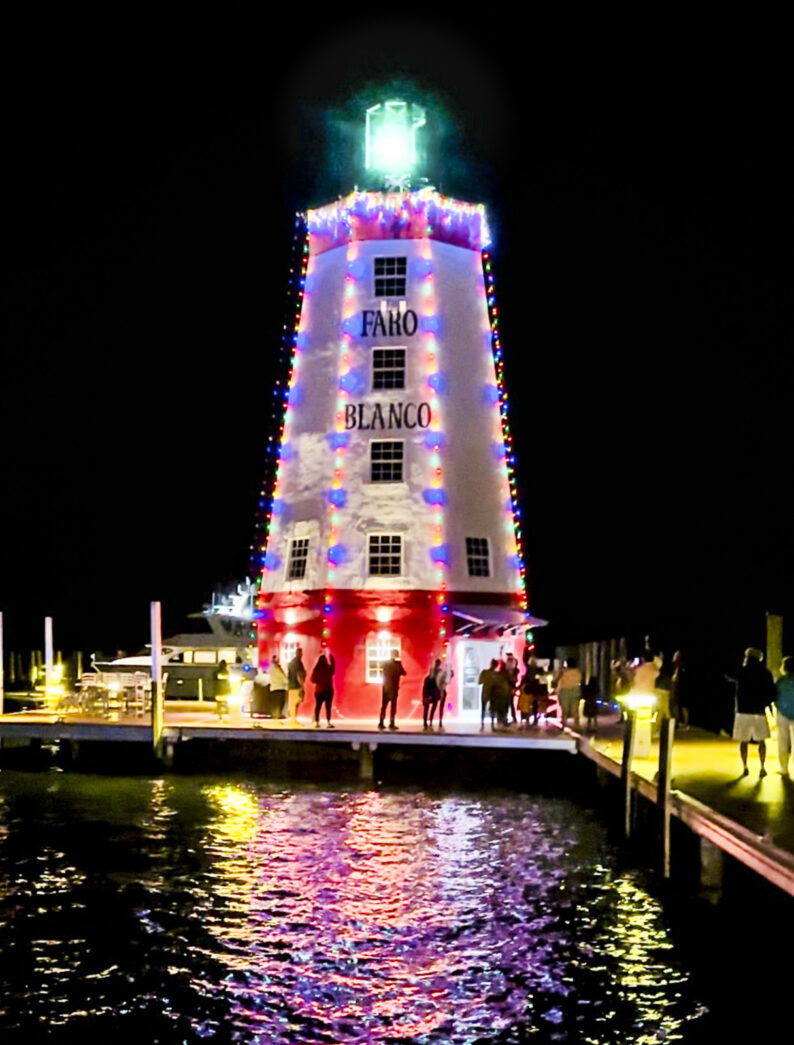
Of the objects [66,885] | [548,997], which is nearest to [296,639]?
[66,885]

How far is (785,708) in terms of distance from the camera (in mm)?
20078

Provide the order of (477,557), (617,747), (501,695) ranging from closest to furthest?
(617,747) < (501,695) < (477,557)

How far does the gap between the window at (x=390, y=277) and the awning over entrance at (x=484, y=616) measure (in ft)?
26.2

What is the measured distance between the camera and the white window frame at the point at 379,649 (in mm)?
35844

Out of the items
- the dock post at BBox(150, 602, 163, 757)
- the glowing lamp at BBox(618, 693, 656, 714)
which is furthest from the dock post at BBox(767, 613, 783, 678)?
the dock post at BBox(150, 602, 163, 757)

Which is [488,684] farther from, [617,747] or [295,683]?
[617,747]

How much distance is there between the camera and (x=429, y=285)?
37250 millimetres

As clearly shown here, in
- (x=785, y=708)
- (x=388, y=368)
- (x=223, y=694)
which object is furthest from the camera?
(x=388, y=368)

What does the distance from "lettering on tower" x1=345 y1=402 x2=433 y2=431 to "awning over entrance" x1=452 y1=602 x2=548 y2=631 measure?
4.56 metres

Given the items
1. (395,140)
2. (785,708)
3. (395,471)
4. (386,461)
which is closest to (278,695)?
(395,471)

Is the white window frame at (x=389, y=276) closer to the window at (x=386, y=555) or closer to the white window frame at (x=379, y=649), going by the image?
the window at (x=386, y=555)

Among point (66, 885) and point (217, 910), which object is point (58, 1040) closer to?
point (217, 910)

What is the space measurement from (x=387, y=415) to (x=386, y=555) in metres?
3.46

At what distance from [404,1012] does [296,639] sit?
76.8 feet
